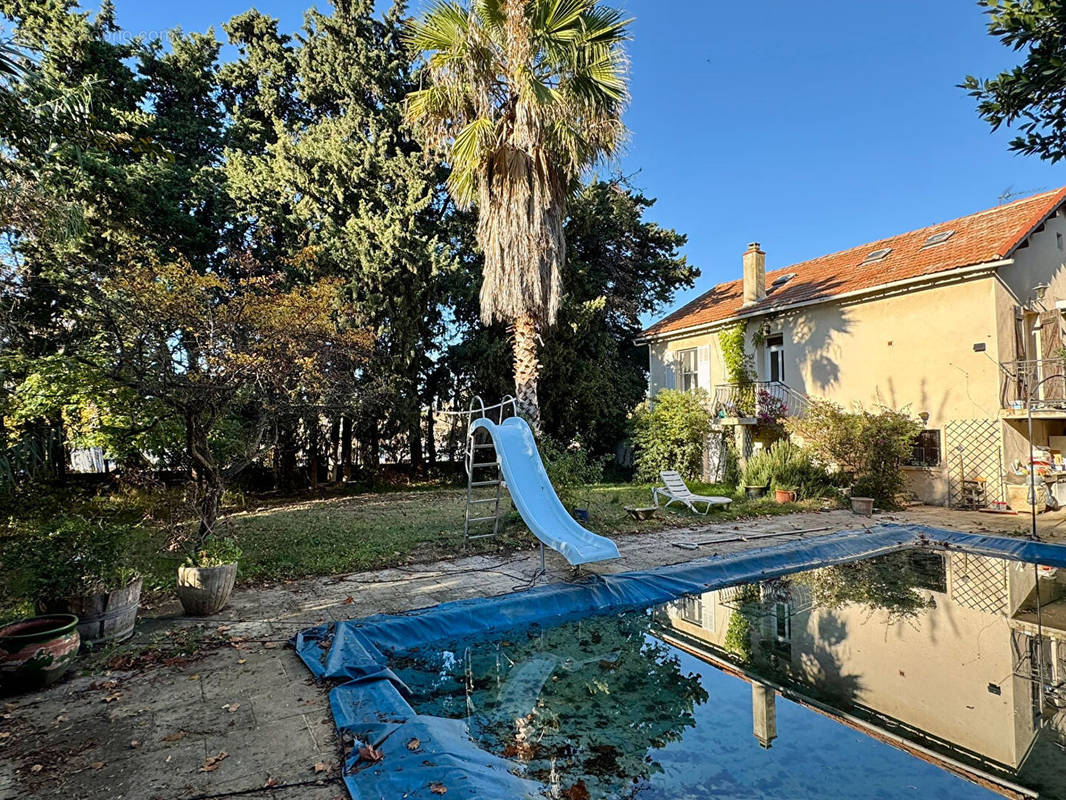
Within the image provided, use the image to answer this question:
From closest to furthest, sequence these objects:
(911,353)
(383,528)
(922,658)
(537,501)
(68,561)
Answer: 1. (68,561)
2. (922,658)
3. (537,501)
4. (383,528)
5. (911,353)

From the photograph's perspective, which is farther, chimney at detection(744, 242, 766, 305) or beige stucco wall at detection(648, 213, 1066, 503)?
chimney at detection(744, 242, 766, 305)

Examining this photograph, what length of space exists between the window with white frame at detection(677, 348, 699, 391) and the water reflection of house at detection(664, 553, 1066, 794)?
11460mm

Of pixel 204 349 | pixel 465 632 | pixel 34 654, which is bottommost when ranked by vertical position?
pixel 465 632

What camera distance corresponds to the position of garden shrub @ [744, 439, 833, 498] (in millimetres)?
13508

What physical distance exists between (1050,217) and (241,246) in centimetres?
2242

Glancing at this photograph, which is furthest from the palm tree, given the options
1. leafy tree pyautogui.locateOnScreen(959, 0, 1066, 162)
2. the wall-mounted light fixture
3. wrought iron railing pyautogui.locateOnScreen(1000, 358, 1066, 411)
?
the wall-mounted light fixture

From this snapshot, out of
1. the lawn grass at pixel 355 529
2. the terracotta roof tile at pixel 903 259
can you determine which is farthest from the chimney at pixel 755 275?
the lawn grass at pixel 355 529

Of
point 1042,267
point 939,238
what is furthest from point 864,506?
Answer: point 939,238

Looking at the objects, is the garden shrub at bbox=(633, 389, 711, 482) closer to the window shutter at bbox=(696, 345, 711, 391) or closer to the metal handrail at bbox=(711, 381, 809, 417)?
the window shutter at bbox=(696, 345, 711, 391)

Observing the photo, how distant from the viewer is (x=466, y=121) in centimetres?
1067

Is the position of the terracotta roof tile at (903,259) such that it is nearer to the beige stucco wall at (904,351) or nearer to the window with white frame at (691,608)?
the beige stucco wall at (904,351)

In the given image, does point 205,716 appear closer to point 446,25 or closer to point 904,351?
point 446,25

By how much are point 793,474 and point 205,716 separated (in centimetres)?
1322

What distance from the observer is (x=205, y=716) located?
12.1ft
